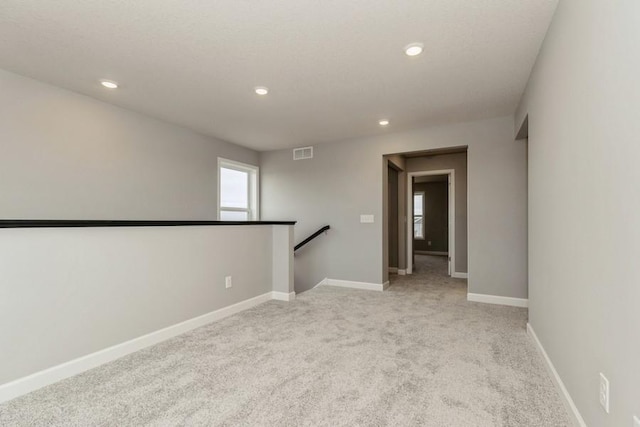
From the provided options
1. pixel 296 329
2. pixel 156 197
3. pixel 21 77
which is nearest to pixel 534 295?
pixel 296 329

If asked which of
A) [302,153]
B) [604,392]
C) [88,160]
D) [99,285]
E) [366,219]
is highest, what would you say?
[302,153]

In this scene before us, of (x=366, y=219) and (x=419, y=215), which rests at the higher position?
(x=419, y=215)

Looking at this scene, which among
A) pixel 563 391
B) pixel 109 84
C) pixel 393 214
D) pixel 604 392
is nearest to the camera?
pixel 604 392

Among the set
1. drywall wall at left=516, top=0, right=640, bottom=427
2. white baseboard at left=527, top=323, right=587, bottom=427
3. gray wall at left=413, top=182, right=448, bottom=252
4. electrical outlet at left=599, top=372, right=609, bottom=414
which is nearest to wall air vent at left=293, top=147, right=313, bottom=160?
drywall wall at left=516, top=0, right=640, bottom=427

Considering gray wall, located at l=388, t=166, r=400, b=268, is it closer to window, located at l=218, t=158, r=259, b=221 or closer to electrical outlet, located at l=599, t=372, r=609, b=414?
window, located at l=218, t=158, r=259, b=221

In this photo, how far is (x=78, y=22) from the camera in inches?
81.5

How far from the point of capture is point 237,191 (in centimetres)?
555

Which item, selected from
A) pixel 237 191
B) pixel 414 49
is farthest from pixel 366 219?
pixel 414 49

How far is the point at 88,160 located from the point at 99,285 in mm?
1716

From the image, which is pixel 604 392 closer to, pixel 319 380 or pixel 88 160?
Result: pixel 319 380

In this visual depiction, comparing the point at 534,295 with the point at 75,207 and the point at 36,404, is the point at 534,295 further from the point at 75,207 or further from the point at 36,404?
the point at 75,207

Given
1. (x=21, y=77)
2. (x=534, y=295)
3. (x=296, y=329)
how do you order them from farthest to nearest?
(x=296, y=329) → (x=21, y=77) → (x=534, y=295)

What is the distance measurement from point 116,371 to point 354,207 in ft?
11.6

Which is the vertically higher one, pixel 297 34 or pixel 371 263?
pixel 297 34
